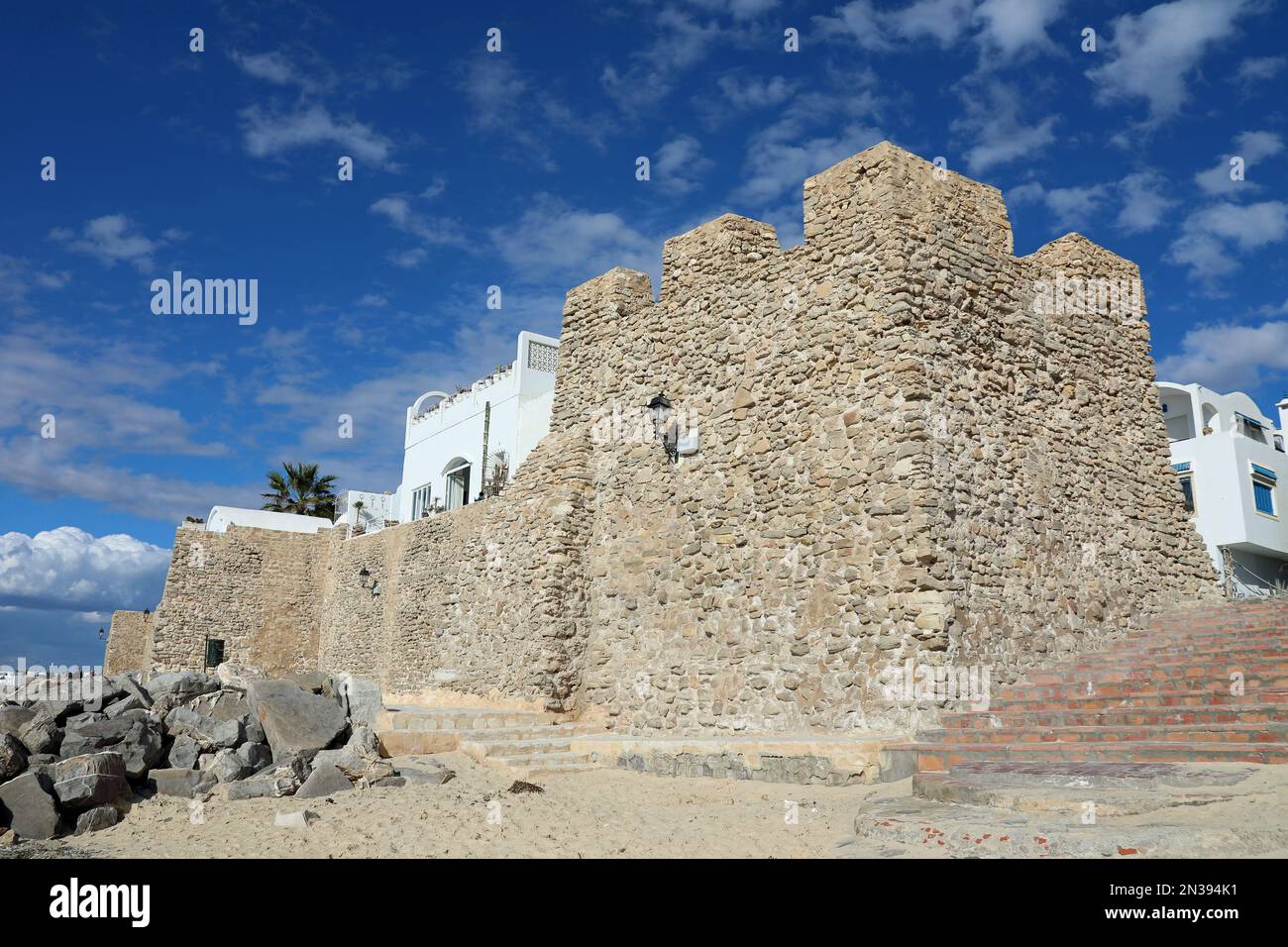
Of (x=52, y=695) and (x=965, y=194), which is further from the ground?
(x=965, y=194)

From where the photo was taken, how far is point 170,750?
7.71 meters

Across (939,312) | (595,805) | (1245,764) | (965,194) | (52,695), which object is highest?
(965,194)

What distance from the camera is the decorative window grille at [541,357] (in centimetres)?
2458

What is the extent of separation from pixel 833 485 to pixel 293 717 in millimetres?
5646

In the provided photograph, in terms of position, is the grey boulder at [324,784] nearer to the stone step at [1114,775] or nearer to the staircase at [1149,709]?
the staircase at [1149,709]

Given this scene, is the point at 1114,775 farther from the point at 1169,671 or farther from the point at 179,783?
the point at 179,783

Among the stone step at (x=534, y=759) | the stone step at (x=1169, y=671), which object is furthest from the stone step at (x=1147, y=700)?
the stone step at (x=534, y=759)

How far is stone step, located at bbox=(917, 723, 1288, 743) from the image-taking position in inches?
251

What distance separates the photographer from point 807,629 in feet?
30.9

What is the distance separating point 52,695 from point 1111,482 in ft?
36.5
